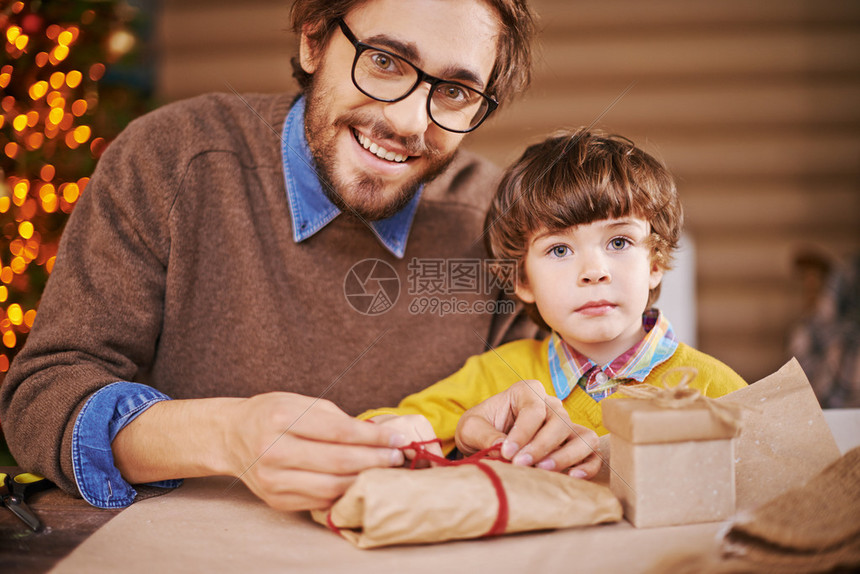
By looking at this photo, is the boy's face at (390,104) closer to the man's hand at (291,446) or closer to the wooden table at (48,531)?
the man's hand at (291,446)

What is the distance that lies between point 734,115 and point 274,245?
2737 millimetres

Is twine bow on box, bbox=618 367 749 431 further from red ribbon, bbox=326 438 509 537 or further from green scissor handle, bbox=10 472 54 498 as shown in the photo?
green scissor handle, bbox=10 472 54 498

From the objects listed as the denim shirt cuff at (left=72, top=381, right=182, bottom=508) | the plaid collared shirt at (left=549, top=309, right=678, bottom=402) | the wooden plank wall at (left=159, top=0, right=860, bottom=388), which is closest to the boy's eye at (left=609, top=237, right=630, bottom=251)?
the plaid collared shirt at (left=549, top=309, right=678, bottom=402)

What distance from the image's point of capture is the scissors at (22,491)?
29.9 inches

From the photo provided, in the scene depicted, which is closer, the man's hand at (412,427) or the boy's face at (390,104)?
the man's hand at (412,427)

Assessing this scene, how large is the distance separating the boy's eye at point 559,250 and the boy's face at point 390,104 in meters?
0.29

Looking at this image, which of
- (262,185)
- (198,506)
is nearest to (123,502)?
(198,506)

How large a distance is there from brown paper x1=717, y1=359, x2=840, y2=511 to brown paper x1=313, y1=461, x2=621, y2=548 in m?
0.20

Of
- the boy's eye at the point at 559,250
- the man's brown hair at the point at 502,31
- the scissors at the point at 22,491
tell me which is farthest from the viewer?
the man's brown hair at the point at 502,31

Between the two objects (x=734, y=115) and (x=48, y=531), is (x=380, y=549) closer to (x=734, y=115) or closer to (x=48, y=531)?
(x=48, y=531)

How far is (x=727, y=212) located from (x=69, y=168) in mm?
2857

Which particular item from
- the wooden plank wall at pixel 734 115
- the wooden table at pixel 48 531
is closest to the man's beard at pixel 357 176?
the wooden table at pixel 48 531

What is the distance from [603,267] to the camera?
3.14 feet

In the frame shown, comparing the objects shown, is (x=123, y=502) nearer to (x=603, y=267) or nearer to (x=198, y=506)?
(x=198, y=506)
